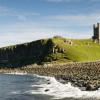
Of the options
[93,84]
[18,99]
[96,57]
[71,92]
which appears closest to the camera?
[18,99]

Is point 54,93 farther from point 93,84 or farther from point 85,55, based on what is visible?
point 85,55

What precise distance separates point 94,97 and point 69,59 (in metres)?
140

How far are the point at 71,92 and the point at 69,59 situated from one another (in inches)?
5270

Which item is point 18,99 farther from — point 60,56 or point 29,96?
point 60,56

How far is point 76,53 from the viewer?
195 m

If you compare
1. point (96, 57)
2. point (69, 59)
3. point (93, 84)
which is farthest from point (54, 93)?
point (96, 57)

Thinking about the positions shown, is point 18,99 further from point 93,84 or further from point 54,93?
point 93,84

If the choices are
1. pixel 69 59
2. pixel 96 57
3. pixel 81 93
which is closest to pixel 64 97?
pixel 81 93

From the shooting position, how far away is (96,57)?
196250mm

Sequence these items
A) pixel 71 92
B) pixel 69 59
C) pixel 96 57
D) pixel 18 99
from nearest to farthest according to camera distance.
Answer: pixel 18 99 → pixel 71 92 → pixel 69 59 → pixel 96 57

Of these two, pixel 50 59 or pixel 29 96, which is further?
pixel 50 59

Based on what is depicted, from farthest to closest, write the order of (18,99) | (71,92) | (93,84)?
1. (93,84)
2. (71,92)
3. (18,99)

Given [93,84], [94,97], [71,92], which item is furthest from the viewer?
[93,84]

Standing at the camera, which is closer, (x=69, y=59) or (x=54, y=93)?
(x=54, y=93)
